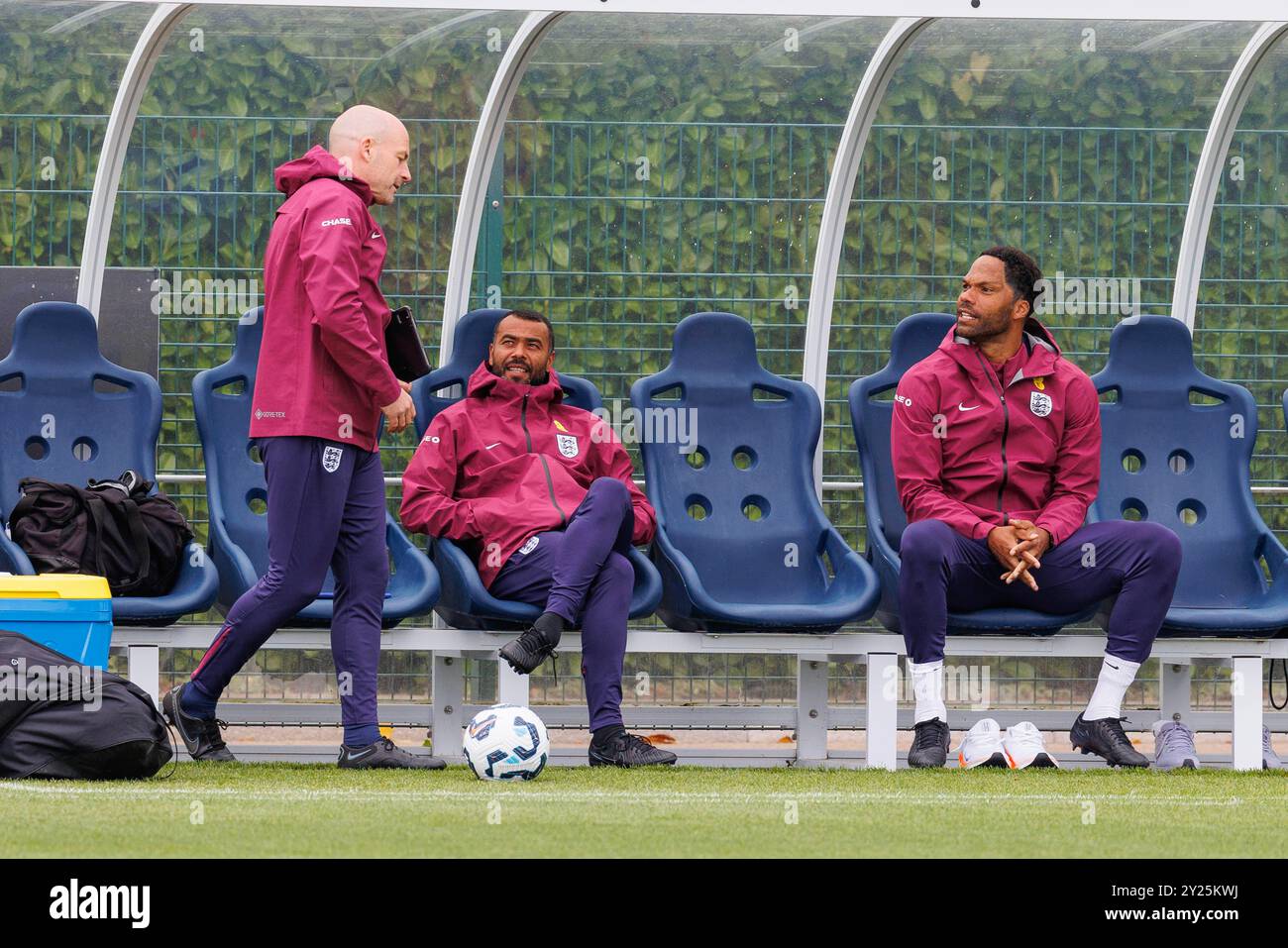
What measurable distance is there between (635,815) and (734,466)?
2857mm

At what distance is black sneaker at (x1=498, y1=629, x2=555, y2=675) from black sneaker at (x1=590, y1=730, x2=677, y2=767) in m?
0.35

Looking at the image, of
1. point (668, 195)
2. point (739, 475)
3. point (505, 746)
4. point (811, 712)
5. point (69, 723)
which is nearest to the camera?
point (69, 723)

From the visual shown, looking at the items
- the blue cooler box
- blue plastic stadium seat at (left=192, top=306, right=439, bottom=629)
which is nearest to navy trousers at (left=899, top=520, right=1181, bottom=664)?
blue plastic stadium seat at (left=192, top=306, right=439, bottom=629)

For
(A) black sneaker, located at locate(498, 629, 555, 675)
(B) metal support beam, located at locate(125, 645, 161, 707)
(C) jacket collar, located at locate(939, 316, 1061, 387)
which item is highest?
(C) jacket collar, located at locate(939, 316, 1061, 387)

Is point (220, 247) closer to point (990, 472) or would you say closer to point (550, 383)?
point (550, 383)

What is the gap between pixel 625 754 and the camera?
20.4 ft

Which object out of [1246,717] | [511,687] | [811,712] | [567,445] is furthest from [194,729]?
[1246,717]

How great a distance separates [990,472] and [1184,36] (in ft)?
6.51

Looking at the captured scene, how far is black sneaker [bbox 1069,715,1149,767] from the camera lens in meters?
6.53

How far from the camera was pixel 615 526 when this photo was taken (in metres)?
6.45

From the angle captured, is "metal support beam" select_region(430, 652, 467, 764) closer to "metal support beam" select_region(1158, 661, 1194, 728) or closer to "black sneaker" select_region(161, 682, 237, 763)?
"black sneaker" select_region(161, 682, 237, 763)

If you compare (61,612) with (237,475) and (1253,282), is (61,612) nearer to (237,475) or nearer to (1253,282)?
(237,475)

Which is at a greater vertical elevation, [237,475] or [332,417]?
[332,417]
